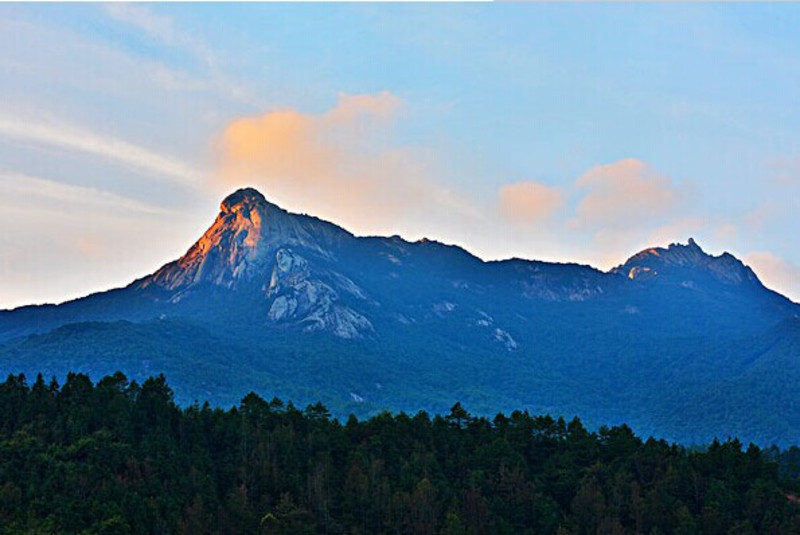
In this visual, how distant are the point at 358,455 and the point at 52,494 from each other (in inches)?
1148

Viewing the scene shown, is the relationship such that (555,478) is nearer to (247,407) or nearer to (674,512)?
(674,512)

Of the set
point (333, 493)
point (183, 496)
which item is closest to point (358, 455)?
point (333, 493)

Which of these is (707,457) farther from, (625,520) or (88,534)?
(88,534)

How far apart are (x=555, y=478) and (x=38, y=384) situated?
180 ft

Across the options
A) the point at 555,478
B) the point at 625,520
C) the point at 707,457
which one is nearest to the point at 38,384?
the point at 555,478

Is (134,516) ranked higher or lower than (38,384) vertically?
lower

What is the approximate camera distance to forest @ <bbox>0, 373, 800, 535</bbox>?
8056 centimetres

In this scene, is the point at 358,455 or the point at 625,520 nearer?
the point at 625,520

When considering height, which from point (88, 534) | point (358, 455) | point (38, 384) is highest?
point (38, 384)

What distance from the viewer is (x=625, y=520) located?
3494 inches

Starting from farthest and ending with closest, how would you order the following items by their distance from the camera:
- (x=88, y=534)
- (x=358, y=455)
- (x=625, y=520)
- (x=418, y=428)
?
(x=418, y=428) < (x=358, y=455) < (x=625, y=520) < (x=88, y=534)

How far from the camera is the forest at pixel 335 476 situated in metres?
80.6

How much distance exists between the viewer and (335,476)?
9188cm

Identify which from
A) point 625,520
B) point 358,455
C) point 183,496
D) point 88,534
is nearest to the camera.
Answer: point 88,534
